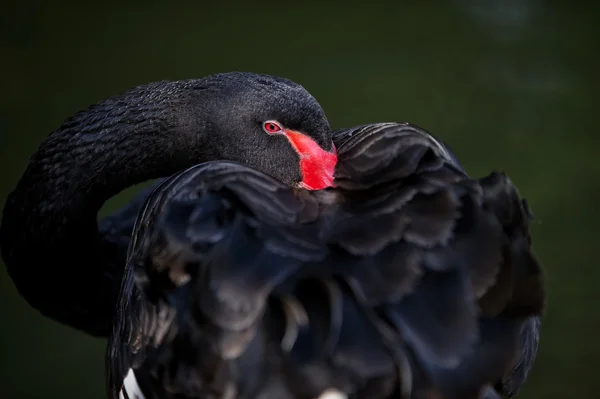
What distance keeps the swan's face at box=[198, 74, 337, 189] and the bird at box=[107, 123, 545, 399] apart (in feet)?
0.81

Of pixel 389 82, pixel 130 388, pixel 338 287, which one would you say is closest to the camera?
pixel 338 287

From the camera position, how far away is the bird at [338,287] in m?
1.16

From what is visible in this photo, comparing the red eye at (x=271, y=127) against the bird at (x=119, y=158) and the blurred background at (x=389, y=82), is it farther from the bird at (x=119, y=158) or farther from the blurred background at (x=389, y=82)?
the blurred background at (x=389, y=82)

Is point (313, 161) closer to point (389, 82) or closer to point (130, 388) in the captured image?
point (130, 388)

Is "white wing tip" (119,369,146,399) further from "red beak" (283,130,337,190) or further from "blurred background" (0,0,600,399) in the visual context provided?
"blurred background" (0,0,600,399)

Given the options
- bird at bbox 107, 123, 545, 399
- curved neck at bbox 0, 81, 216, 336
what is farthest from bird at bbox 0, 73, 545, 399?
curved neck at bbox 0, 81, 216, 336

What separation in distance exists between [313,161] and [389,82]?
230cm

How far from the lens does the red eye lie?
1.67 metres

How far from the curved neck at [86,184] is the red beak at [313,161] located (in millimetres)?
219

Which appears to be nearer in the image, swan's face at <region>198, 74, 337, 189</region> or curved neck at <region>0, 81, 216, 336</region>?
swan's face at <region>198, 74, 337, 189</region>

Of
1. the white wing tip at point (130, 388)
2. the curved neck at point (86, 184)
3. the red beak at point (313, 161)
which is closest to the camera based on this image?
the white wing tip at point (130, 388)

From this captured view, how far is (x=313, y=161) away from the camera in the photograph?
5.33ft

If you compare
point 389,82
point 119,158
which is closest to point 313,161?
point 119,158

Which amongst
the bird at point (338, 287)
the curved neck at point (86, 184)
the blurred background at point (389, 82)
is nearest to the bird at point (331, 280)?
the bird at point (338, 287)
